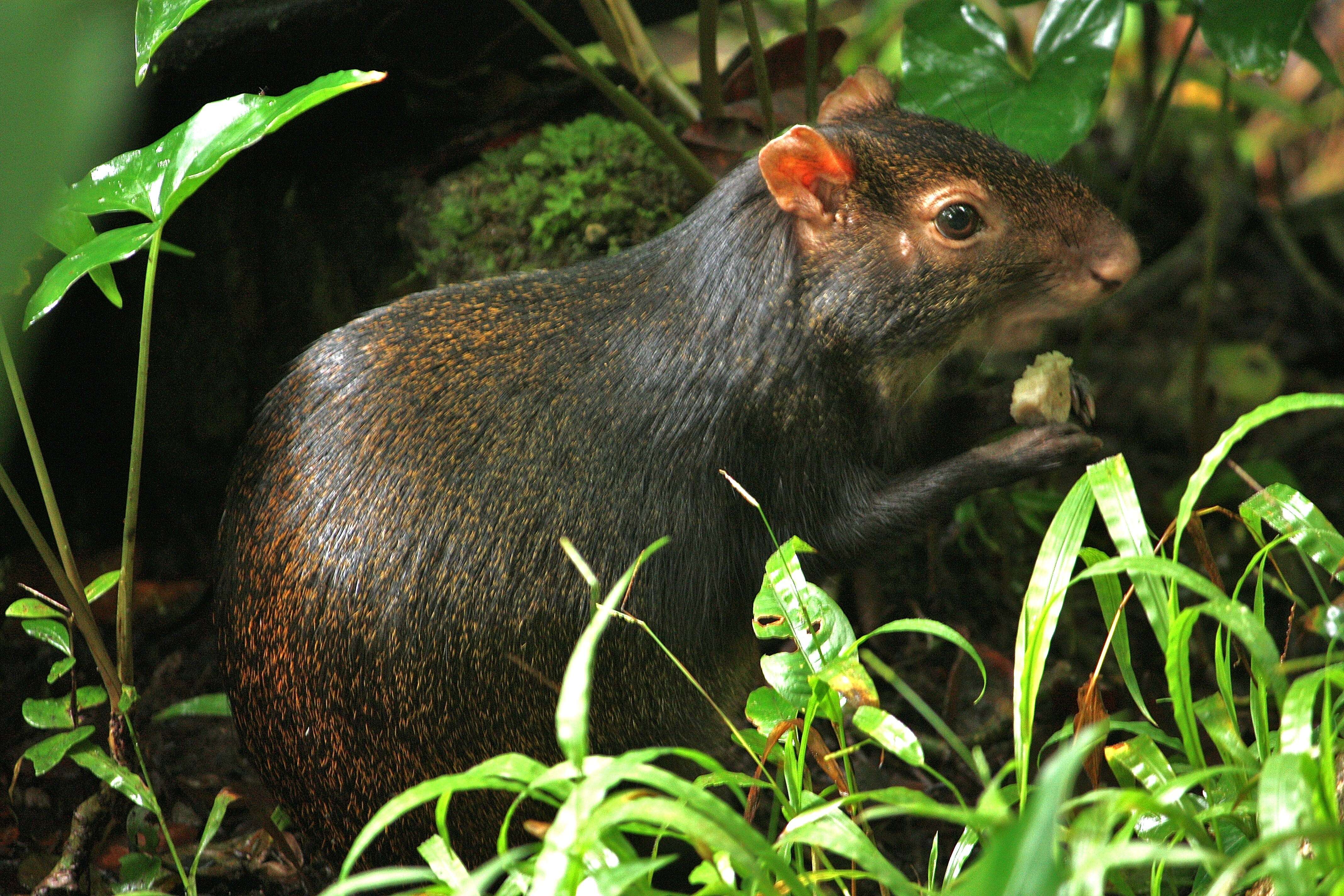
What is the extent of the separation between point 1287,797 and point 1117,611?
0.67 metres

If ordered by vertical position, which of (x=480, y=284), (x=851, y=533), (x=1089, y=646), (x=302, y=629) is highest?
(x=480, y=284)

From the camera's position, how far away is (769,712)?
6.93 feet

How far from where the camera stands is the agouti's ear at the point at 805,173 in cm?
249

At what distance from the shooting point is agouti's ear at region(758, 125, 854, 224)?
249cm

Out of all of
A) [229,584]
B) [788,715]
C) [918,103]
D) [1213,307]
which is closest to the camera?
[788,715]

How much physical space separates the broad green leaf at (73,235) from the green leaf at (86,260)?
6cm

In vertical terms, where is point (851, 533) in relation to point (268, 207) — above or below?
below

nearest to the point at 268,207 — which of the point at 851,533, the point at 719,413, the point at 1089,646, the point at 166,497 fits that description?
the point at 166,497

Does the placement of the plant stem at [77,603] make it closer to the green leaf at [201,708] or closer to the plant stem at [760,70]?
the green leaf at [201,708]

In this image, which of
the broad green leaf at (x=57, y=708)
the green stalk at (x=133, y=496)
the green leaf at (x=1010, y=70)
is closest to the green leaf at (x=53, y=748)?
the broad green leaf at (x=57, y=708)

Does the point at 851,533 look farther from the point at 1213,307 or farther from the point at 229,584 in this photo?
the point at 1213,307

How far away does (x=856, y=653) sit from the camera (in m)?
2.12

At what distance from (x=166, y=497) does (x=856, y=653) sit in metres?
2.63

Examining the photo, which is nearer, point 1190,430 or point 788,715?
point 788,715
